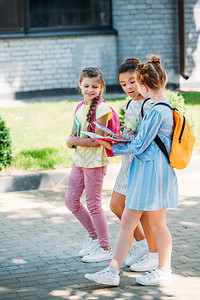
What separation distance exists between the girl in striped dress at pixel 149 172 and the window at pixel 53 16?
12824 mm

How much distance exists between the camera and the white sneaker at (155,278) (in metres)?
4.34

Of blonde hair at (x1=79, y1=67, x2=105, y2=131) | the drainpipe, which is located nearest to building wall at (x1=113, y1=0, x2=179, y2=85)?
the drainpipe

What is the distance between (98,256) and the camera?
4945mm

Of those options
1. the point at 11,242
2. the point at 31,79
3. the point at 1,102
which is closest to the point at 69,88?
the point at 31,79

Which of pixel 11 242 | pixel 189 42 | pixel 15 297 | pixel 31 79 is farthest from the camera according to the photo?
pixel 189 42

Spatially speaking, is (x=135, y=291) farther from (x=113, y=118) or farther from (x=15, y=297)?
(x=113, y=118)

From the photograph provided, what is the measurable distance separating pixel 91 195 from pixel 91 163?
28cm

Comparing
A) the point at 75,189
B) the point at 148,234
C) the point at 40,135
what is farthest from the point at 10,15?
the point at 148,234

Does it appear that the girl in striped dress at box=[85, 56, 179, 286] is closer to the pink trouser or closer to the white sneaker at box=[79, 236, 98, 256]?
the pink trouser

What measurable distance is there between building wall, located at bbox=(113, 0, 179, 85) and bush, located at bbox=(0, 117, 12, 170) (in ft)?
32.1

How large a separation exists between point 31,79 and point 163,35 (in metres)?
4.29

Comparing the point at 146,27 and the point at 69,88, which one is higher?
the point at 146,27

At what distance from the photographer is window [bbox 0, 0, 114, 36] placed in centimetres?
1647

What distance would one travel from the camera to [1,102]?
1573 cm
